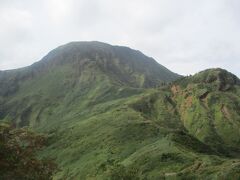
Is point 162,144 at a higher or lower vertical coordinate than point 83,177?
higher

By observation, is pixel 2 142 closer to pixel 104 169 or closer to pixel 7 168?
pixel 7 168

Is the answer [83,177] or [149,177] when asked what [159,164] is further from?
[83,177]

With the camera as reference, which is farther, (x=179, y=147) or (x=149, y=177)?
(x=179, y=147)

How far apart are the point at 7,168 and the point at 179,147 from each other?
137572 mm

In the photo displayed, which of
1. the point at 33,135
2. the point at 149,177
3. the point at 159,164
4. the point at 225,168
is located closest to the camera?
the point at 33,135

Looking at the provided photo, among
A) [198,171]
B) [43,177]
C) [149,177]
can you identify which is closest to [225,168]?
[198,171]

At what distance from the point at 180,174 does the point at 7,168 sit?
98184mm

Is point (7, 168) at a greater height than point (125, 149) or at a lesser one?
greater

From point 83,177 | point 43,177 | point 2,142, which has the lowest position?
point 83,177

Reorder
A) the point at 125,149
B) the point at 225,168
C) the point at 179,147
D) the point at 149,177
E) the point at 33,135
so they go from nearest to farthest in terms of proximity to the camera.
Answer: the point at 33,135, the point at 225,168, the point at 149,177, the point at 179,147, the point at 125,149

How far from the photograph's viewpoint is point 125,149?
194 metres

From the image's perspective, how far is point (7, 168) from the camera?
1320 inches

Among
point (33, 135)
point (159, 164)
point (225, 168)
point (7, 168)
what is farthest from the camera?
point (159, 164)

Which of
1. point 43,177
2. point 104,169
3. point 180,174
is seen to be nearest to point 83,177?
point 104,169
